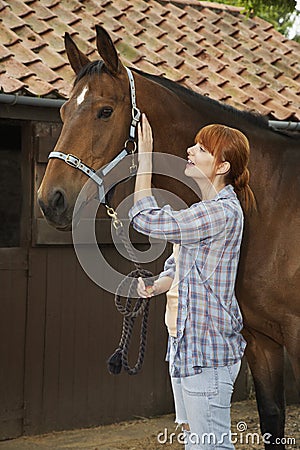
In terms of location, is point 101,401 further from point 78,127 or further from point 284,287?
point 78,127

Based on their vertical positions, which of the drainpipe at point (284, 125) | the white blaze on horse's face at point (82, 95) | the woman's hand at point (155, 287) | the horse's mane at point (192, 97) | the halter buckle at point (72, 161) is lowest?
the woman's hand at point (155, 287)

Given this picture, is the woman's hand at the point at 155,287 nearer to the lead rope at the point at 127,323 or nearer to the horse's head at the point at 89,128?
the lead rope at the point at 127,323

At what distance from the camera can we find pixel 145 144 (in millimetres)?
2926

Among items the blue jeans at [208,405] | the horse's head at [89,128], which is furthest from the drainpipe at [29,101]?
the blue jeans at [208,405]

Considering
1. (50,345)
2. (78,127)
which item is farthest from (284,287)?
(50,345)

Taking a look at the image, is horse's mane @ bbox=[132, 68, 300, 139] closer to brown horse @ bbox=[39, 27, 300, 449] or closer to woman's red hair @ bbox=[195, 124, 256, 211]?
brown horse @ bbox=[39, 27, 300, 449]

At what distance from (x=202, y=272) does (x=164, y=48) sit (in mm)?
Answer: 3870

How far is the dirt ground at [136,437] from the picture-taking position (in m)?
4.85

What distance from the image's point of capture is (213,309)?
2.65 meters

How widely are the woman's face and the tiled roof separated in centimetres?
208

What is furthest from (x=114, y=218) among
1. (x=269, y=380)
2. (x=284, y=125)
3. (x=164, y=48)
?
(x=164, y=48)

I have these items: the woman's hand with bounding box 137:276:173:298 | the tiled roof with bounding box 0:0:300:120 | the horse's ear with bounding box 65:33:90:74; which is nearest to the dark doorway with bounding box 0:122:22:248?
the tiled roof with bounding box 0:0:300:120

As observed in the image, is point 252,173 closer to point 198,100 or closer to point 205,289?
point 198,100

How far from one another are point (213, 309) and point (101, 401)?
288 cm
